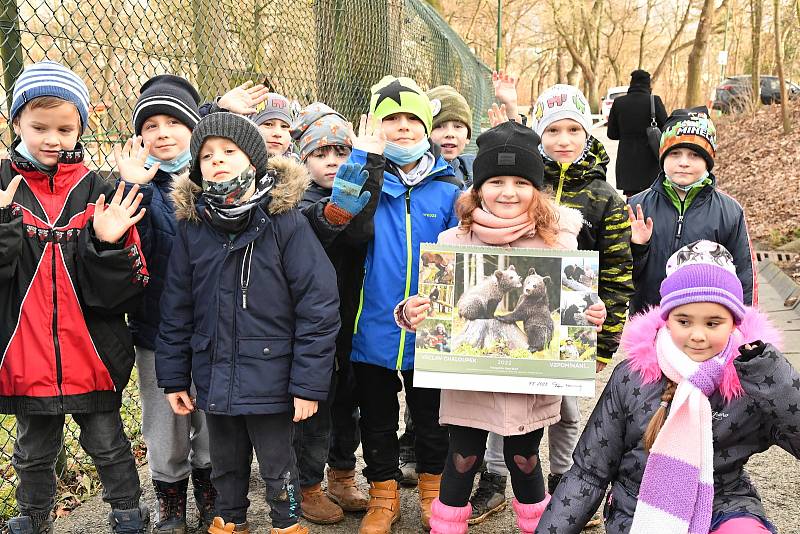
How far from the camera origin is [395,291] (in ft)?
10.9

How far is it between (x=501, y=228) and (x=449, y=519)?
119 centimetres

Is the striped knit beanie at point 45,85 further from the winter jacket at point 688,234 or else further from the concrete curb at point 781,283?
the concrete curb at point 781,283

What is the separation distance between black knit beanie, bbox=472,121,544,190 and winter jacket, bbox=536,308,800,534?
2.35 feet

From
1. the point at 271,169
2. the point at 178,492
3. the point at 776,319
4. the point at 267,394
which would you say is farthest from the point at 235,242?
the point at 776,319

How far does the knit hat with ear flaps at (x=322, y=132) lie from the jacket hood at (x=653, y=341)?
1.63m

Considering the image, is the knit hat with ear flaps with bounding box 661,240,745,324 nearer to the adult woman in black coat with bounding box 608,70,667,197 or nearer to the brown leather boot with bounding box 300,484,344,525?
the brown leather boot with bounding box 300,484,344,525

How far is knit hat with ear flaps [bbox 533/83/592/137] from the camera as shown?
3398 mm

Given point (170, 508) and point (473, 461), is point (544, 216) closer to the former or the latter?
point (473, 461)

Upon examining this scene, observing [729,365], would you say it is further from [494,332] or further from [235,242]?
[235,242]

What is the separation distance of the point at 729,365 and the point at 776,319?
4.87 metres

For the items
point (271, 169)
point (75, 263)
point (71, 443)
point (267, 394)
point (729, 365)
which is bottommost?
point (71, 443)

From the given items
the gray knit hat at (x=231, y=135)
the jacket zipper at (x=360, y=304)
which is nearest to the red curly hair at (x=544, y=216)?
the jacket zipper at (x=360, y=304)

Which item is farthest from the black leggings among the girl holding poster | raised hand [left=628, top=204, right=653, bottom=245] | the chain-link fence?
the chain-link fence

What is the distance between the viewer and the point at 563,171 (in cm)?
337
